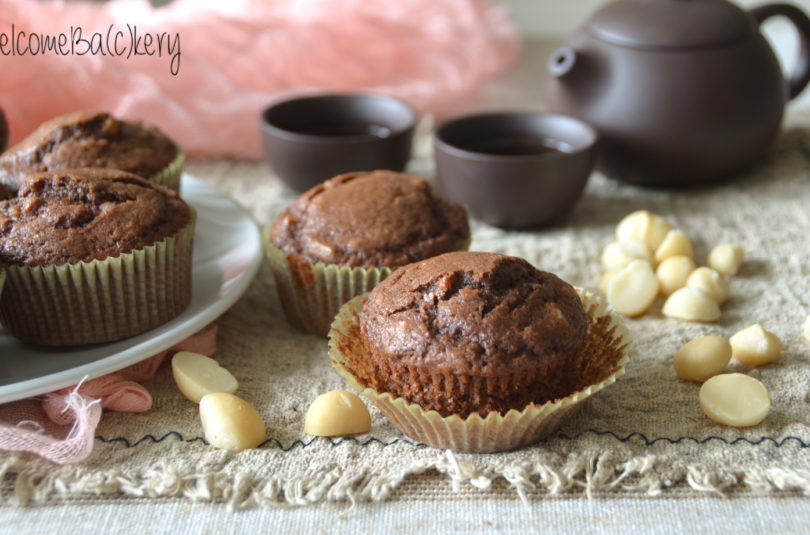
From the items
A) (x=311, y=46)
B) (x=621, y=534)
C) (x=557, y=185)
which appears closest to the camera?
(x=621, y=534)

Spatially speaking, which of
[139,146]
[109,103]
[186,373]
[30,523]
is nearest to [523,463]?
[186,373]

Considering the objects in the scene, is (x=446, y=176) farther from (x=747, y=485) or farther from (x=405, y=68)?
(x=747, y=485)

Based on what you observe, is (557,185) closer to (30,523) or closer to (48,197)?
(48,197)

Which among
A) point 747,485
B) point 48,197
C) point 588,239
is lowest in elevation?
point 588,239

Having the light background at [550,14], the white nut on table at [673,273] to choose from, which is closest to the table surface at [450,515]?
the white nut on table at [673,273]

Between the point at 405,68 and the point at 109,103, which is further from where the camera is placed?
the point at 405,68

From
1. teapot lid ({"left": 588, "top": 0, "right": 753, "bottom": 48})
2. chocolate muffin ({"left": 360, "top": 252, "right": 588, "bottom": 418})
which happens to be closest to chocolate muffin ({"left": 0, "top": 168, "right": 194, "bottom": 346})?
chocolate muffin ({"left": 360, "top": 252, "right": 588, "bottom": 418})

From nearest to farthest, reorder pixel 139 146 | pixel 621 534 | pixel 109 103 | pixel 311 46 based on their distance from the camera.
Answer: pixel 621 534 → pixel 139 146 → pixel 109 103 → pixel 311 46

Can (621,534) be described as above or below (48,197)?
below
